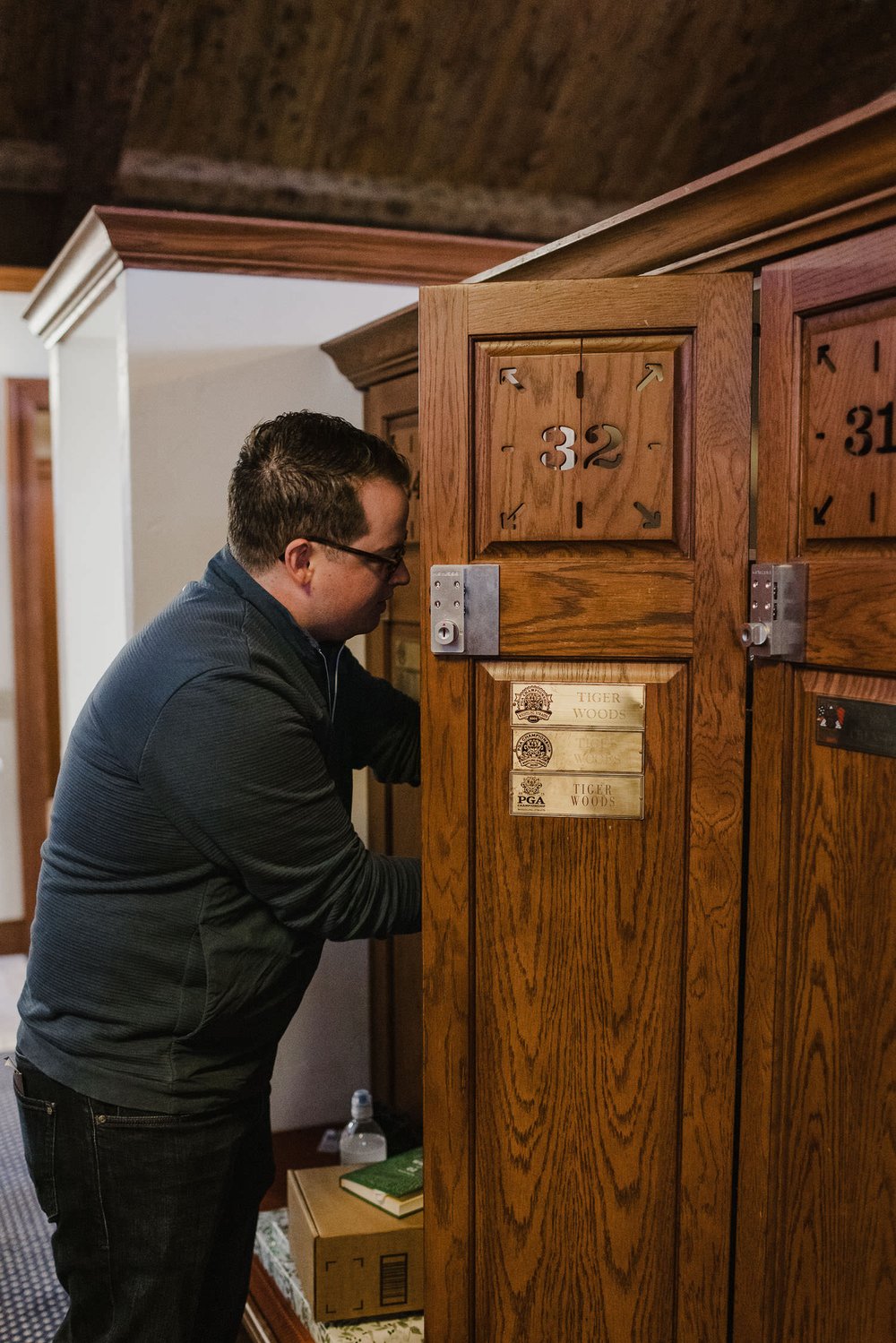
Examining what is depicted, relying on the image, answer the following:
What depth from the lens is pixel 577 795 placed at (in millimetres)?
1501

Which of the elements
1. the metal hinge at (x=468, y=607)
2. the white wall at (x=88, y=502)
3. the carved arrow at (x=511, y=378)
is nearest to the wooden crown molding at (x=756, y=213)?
the carved arrow at (x=511, y=378)

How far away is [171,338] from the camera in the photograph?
2549 mm

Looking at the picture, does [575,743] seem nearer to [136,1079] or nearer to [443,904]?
[443,904]

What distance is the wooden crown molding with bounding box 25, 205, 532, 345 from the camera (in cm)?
246

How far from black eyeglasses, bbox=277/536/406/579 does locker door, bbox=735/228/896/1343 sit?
0.52 metres

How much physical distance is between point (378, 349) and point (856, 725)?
147 cm

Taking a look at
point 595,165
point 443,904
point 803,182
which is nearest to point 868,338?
point 803,182

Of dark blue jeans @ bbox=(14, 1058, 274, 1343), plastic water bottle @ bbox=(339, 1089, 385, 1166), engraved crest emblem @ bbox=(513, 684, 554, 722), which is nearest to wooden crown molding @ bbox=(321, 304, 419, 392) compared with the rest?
engraved crest emblem @ bbox=(513, 684, 554, 722)

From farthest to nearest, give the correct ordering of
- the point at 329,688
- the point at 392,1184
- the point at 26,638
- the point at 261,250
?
the point at 26,638, the point at 261,250, the point at 392,1184, the point at 329,688

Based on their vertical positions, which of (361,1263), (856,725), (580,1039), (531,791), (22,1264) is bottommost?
(22,1264)

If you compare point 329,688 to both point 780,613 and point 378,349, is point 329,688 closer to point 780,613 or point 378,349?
point 780,613

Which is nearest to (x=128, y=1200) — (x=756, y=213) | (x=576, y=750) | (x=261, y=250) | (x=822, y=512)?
(x=576, y=750)

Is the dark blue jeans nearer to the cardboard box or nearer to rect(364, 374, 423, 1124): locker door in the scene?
the cardboard box

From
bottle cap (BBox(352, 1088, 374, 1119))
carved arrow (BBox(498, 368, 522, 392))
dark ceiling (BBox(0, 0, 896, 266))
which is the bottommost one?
bottle cap (BBox(352, 1088, 374, 1119))
